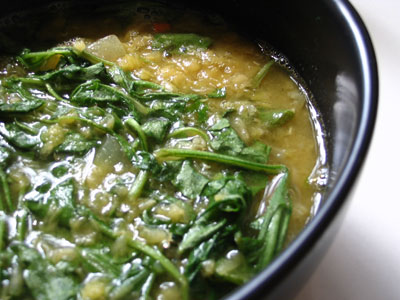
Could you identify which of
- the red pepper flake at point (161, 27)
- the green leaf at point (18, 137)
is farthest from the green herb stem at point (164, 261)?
the red pepper flake at point (161, 27)

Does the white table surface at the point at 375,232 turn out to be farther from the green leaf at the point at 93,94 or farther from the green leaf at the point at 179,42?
the green leaf at the point at 93,94

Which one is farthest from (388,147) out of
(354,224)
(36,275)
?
(36,275)

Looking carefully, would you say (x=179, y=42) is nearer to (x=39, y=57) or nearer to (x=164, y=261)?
(x=39, y=57)

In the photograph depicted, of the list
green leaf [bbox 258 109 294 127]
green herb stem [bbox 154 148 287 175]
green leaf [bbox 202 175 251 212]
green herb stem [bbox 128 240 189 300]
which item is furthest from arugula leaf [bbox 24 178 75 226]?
green leaf [bbox 258 109 294 127]

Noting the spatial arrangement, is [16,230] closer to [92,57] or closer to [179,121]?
[179,121]

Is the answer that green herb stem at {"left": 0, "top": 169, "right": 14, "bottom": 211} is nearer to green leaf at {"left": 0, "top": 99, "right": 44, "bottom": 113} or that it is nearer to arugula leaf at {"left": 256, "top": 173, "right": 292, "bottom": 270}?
green leaf at {"left": 0, "top": 99, "right": 44, "bottom": 113}

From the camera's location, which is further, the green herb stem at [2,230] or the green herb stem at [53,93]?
the green herb stem at [53,93]
